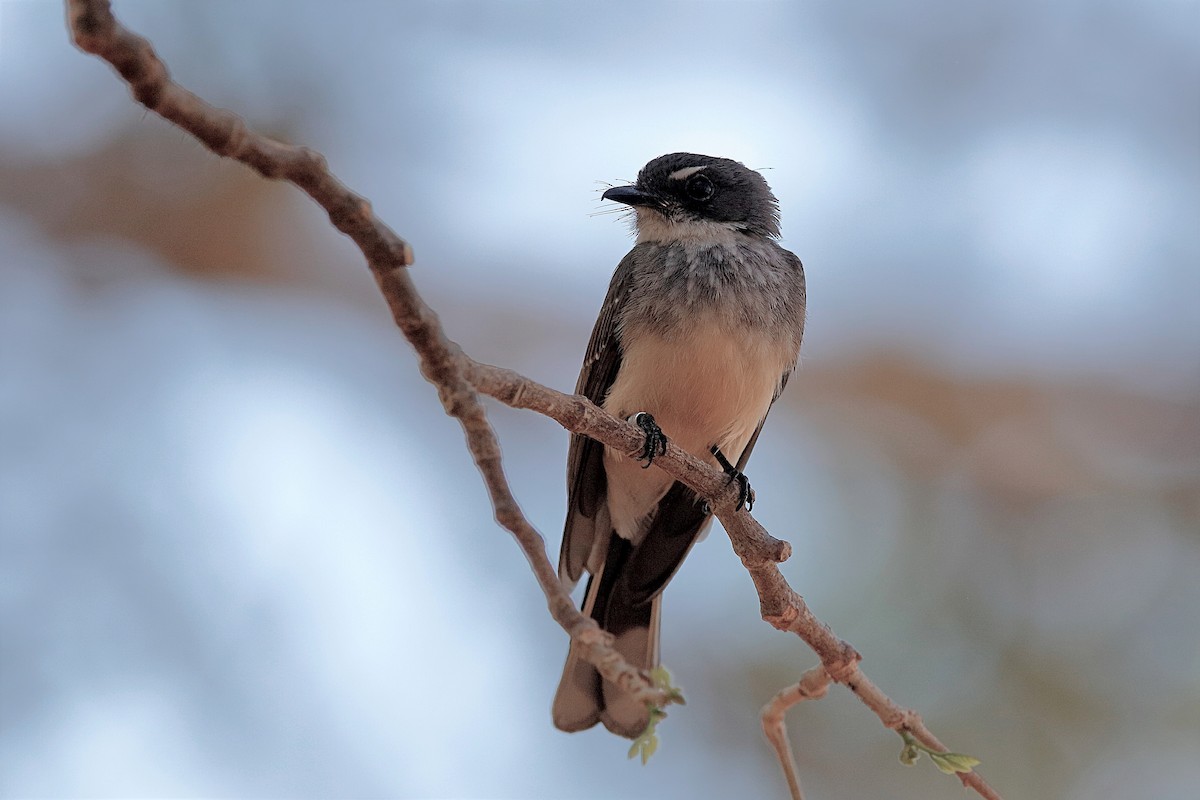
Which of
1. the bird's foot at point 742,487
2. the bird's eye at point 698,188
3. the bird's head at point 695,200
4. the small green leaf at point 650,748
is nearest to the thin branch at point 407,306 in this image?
the small green leaf at point 650,748

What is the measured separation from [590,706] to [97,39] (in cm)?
290

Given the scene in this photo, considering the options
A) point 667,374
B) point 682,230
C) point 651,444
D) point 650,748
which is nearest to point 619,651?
point 667,374

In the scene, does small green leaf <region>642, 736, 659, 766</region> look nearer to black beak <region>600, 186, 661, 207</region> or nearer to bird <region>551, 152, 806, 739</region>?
bird <region>551, 152, 806, 739</region>

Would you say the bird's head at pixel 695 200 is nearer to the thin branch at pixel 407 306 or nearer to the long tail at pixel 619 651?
the long tail at pixel 619 651

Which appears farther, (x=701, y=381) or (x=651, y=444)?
(x=701, y=381)

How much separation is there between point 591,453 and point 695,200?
3.46 feet

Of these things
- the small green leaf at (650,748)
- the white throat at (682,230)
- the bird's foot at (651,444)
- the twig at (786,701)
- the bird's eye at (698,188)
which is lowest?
the small green leaf at (650,748)

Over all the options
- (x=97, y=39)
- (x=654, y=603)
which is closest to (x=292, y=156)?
(x=97, y=39)

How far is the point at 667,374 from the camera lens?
3840 mm

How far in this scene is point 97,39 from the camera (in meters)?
1.42

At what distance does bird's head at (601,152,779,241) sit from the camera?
441cm

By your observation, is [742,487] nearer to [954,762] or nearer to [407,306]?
[954,762]

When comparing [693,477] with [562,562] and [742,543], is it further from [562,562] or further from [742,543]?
[562,562]

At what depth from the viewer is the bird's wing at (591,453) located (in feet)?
13.4
